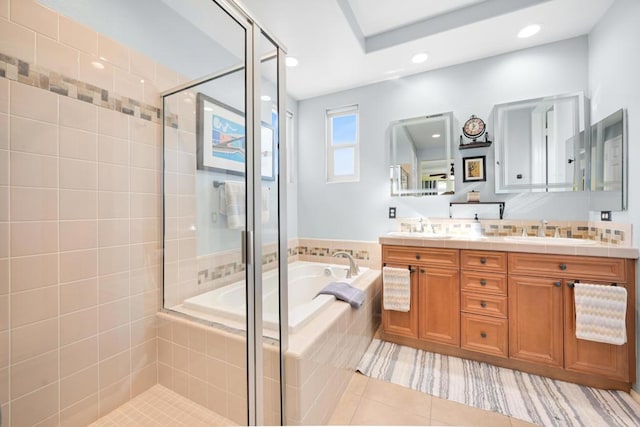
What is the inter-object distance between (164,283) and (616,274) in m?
2.84

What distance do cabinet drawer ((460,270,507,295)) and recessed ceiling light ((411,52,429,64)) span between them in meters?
1.90

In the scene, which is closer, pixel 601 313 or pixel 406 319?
pixel 601 313

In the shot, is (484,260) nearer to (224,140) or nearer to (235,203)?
(235,203)

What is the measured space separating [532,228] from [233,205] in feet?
7.97

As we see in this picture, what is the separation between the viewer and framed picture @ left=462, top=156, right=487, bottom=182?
2400 mm

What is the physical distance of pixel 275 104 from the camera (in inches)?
54.6

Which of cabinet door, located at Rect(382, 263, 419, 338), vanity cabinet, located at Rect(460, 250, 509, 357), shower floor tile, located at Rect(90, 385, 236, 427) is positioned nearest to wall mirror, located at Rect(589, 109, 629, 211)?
vanity cabinet, located at Rect(460, 250, 509, 357)

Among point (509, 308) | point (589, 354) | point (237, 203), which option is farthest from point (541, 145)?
point (237, 203)

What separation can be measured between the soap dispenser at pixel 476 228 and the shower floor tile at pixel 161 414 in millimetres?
2319

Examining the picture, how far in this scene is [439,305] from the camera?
2098 mm

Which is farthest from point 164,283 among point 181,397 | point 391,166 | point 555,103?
point 555,103

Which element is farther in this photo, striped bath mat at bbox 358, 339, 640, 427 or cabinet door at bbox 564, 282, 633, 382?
cabinet door at bbox 564, 282, 633, 382

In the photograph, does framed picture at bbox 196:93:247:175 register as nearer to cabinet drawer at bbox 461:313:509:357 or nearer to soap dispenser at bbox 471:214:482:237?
cabinet drawer at bbox 461:313:509:357

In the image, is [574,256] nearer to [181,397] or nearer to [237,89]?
[237,89]
